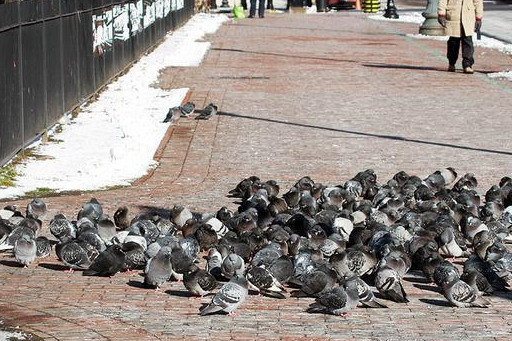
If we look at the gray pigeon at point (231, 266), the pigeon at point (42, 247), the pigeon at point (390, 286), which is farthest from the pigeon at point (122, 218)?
the pigeon at point (390, 286)

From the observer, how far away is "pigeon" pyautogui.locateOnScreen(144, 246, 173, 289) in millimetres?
8750

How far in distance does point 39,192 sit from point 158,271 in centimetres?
436

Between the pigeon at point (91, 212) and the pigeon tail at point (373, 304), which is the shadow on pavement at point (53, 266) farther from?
the pigeon tail at point (373, 304)

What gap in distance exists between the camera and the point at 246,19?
173 feet

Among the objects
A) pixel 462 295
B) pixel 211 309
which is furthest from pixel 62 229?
pixel 462 295

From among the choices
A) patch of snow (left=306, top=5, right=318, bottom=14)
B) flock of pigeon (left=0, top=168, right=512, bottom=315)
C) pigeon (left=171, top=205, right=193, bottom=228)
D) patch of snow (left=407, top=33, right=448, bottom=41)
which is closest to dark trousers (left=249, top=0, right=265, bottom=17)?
patch of snow (left=306, top=5, right=318, bottom=14)

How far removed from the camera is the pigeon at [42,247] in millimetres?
9617

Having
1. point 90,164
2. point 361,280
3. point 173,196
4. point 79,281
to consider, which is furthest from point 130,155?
point 361,280

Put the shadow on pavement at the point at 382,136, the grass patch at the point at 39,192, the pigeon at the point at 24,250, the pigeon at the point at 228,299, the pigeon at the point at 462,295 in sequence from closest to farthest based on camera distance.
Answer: the pigeon at the point at 228,299, the pigeon at the point at 462,295, the pigeon at the point at 24,250, the grass patch at the point at 39,192, the shadow on pavement at the point at 382,136

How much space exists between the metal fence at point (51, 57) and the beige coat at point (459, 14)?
6.89 m

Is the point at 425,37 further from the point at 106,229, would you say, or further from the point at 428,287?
the point at 428,287

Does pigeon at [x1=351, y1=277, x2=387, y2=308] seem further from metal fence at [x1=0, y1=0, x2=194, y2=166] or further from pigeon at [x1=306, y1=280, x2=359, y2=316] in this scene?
metal fence at [x1=0, y1=0, x2=194, y2=166]

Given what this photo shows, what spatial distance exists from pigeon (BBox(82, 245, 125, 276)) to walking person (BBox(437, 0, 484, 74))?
17769mm

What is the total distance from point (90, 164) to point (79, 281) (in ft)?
18.7
